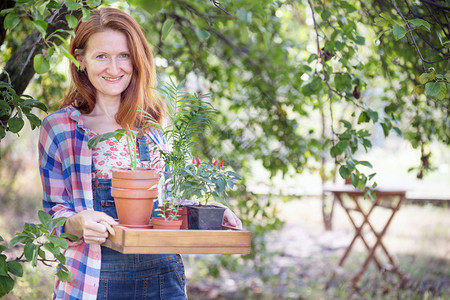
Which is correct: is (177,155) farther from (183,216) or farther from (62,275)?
(62,275)

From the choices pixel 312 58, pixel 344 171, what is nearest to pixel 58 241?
pixel 344 171

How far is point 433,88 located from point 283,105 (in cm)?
241

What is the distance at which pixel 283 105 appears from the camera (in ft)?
12.7

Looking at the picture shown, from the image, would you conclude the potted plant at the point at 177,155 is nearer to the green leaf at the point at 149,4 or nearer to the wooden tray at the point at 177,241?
the wooden tray at the point at 177,241

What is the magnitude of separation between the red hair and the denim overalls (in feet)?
0.52

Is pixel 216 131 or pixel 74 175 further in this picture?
pixel 216 131

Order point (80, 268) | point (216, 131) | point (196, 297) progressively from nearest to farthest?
point (80, 268) → point (216, 131) → point (196, 297)

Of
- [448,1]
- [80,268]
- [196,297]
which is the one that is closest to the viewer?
[80,268]

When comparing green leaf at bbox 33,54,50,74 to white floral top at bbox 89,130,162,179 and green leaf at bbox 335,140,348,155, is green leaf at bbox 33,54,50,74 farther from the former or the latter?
green leaf at bbox 335,140,348,155

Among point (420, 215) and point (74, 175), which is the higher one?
point (74, 175)

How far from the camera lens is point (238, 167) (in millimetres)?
3801

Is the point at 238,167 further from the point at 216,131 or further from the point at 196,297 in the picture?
the point at 196,297

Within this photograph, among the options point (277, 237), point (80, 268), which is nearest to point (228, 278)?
point (277, 237)

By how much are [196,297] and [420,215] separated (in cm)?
419
